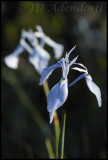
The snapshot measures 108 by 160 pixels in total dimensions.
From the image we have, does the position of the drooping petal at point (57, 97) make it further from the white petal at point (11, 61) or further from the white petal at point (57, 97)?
the white petal at point (11, 61)

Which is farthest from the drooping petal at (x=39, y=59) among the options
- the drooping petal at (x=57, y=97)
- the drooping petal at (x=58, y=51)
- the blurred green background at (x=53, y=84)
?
the blurred green background at (x=53, y=84)

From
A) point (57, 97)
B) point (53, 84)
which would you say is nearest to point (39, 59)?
point (57, 97)

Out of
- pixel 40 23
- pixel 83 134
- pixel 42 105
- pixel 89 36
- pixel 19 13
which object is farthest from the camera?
pixel 19 13

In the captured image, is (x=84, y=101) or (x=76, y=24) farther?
(x=76, y=24)

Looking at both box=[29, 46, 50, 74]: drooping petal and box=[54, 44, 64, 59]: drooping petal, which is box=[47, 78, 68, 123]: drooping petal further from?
box=[54, 44, 64, 59]: drooping petal

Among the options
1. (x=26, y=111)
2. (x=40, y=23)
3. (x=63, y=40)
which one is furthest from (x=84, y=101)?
(x=40, y=23)

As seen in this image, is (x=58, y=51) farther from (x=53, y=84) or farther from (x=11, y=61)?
(x=53, y=84)

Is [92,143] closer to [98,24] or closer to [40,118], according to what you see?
[40,118]

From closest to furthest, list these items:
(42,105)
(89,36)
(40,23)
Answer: (42,105), (89,36), (40,23)
